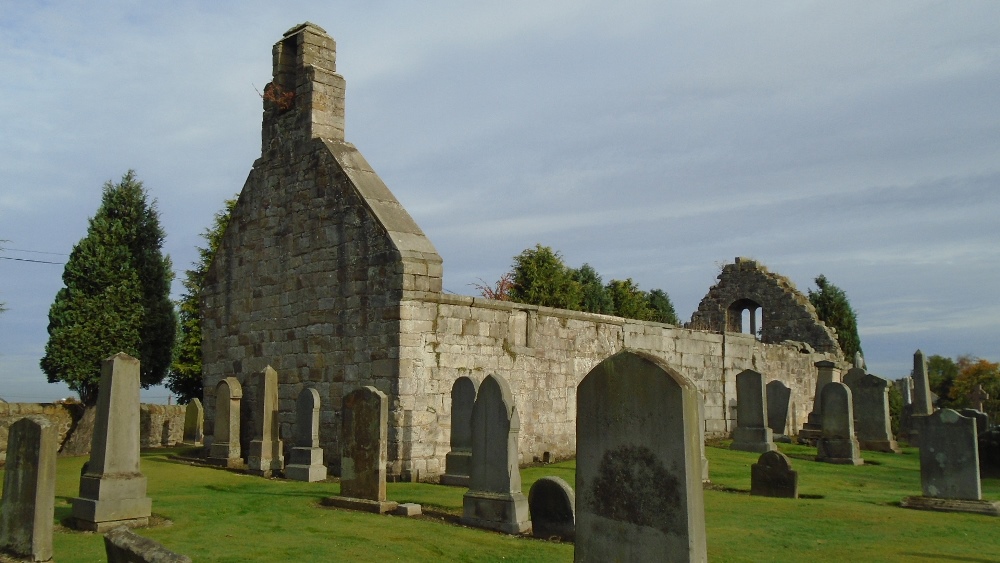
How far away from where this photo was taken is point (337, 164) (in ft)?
44.6

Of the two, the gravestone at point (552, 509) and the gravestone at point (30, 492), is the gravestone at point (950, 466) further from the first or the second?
the gravestone at point (30, 492)

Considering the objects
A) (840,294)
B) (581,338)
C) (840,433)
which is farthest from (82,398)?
(840,294)

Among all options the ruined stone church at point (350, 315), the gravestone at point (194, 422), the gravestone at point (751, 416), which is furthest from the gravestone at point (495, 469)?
the gravestone at point (194, 422)

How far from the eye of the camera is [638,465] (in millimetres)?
4848

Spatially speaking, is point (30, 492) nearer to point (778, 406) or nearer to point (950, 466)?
point (950, 466)

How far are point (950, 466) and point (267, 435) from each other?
31.7 ft

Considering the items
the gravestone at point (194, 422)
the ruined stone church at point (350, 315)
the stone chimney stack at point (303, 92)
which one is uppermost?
the stone chimney stack at point (303, 92)

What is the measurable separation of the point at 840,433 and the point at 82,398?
52.3 feet

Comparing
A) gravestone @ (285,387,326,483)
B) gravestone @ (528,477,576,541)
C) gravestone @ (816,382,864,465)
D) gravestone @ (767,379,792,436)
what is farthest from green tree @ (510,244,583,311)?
gravestone @ (528,477,576,541)

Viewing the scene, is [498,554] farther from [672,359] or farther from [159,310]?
[159,310]

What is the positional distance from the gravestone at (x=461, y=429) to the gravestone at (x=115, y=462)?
4003 mm

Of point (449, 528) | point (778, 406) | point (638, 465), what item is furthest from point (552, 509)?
point (778, 406)

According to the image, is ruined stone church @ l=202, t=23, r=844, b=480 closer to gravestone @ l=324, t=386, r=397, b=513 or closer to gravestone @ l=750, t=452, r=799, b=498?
gravestone @ l=750, t=452, r=799, b=498

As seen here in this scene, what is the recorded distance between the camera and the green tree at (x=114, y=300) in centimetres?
1834
